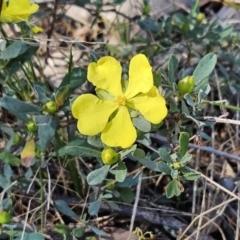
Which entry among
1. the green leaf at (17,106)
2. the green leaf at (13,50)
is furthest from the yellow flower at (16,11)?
the green leaf at (17,106)

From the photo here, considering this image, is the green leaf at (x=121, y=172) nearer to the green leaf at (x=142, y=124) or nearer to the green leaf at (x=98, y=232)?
the green leaf at (x=142, y=124)

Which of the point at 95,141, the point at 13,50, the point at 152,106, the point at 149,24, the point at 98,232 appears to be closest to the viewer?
the point at 152,106

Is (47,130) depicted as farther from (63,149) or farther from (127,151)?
(127,151)

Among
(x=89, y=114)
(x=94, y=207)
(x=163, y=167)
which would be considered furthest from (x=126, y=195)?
(x=89, y=114)

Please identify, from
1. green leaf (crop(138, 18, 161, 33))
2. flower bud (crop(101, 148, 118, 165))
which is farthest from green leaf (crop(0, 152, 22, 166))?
green leaf (crop(138, 18, 161, 33))

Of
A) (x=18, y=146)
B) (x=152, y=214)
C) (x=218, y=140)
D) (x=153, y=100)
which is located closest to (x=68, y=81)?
(x=18, y=146)

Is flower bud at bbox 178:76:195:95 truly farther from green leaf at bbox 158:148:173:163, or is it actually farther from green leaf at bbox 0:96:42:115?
green leaf at bbox 0:96:42:115
